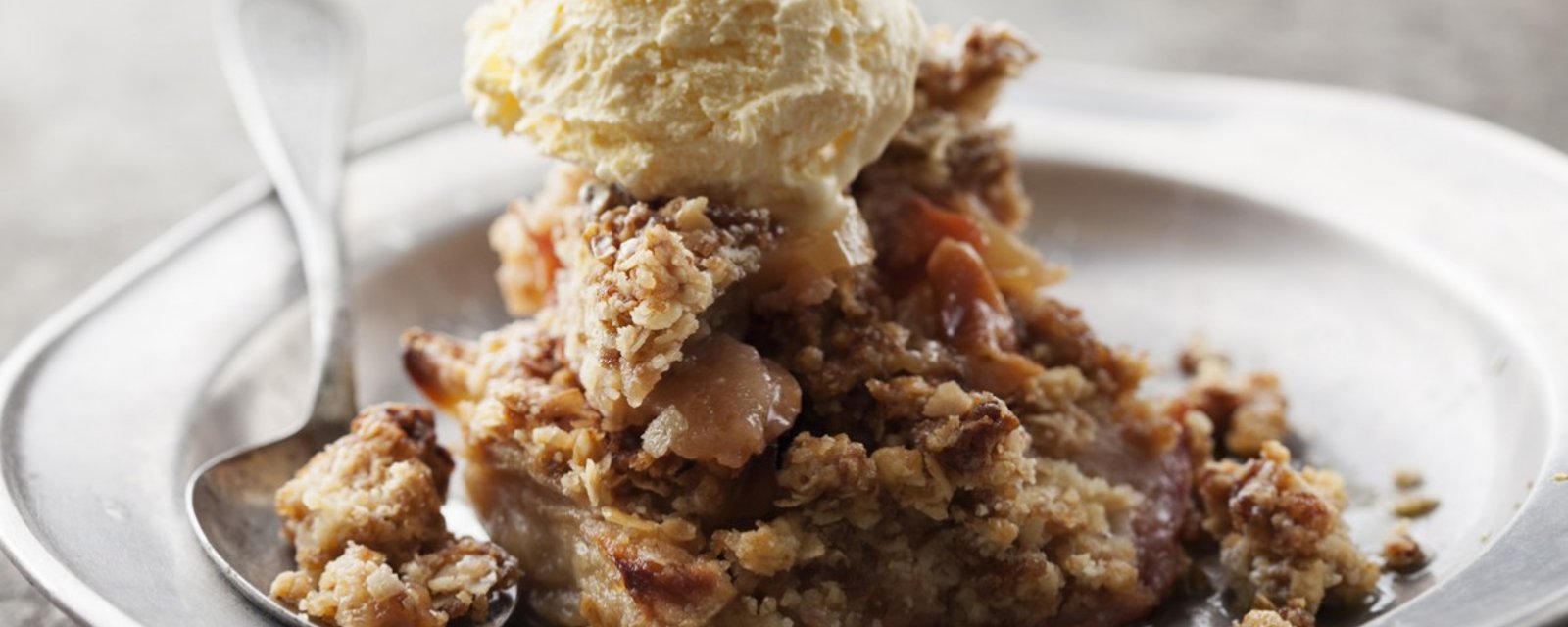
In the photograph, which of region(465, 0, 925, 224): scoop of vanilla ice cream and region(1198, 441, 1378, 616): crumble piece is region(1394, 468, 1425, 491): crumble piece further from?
region(465, 0, 925, 224): scoop of vanilla ice cream

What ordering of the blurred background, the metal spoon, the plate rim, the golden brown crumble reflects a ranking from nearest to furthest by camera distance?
the plate rim, the golden brown crumble, the metal spoon, the blurred background

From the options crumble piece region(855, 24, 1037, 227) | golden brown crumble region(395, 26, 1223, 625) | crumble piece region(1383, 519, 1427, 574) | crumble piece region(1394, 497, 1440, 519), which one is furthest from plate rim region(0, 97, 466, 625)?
crumble piece region(1394, 497, 1440, 519)

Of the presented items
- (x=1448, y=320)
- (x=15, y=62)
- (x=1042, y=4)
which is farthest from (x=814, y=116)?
(x=15, y=62)

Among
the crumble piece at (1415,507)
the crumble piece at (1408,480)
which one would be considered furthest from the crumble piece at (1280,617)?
the crumble piece at (1408,480)

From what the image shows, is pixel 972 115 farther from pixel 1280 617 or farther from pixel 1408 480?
pixel 1280 617

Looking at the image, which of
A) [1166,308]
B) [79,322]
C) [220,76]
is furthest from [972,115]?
[220,76]

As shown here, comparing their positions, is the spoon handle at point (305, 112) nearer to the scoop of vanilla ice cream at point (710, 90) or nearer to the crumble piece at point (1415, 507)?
the scoop of vanilla ice cream at point (710, 90)

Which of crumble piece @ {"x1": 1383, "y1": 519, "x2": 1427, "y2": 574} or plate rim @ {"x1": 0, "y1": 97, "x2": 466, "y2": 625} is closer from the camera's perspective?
plate rim @ {"x1": 0, "y1": 97, "x2": 466, "y2": 625}
